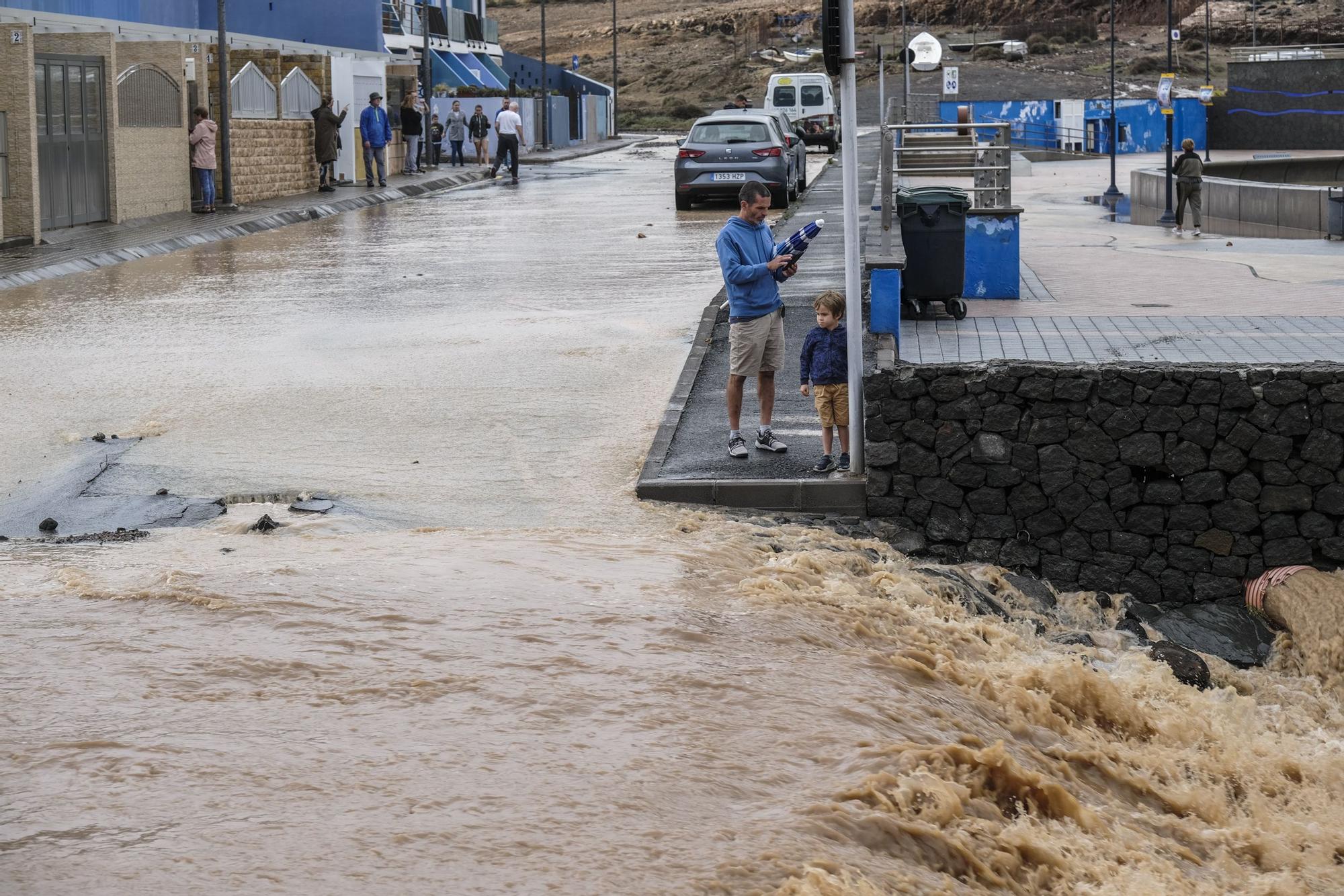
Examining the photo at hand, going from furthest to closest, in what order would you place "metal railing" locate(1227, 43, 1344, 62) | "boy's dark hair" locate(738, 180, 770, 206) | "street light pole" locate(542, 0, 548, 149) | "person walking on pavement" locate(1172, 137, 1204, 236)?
"street light pole" locate(542, 0, 548, 149) < "metal railing" locate(1227, 43, 1344, 62) < "person walking on pavement" locate(1172, 137, 1204, 236) < "boy's dark hair" locate(738, 180, 770, 206)

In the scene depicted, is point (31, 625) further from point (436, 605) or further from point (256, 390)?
point (256, 390)

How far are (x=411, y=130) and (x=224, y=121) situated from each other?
10.4 meters

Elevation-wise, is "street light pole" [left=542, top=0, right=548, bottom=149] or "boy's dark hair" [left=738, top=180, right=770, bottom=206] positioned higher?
"street light pole" [left=542, top=0, right=548, bottom=149]

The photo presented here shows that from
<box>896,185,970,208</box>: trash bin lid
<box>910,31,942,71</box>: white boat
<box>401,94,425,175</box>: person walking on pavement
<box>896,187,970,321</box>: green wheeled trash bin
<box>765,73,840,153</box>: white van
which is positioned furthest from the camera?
<box>765,73,840,153</box>: white van

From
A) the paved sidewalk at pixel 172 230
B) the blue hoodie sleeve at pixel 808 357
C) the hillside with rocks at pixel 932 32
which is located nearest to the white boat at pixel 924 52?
the paved sidewalk at pixel 172 230

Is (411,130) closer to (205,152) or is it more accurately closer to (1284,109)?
(205,152)

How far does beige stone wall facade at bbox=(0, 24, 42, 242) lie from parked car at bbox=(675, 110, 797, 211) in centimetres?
1001

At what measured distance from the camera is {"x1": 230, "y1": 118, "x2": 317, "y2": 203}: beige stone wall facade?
95.3 feet

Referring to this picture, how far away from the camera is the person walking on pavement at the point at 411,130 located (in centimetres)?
3672

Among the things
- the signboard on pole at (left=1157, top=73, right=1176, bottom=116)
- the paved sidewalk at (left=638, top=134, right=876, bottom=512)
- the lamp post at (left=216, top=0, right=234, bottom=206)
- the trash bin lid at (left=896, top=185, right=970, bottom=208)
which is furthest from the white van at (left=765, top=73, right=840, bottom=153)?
the trash bin lid at (left=896, top=185, right=970, bottom=208)

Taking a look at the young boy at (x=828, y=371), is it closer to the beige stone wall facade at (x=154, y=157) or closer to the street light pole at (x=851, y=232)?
the street light pole at (x=851, y=232)

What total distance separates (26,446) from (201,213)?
55.8ft

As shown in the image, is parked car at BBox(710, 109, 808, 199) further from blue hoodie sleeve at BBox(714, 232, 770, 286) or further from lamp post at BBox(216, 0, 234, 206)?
blue hoodie sleeve at BBox(714, 232, 770, 286)

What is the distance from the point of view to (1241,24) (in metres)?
95.1
